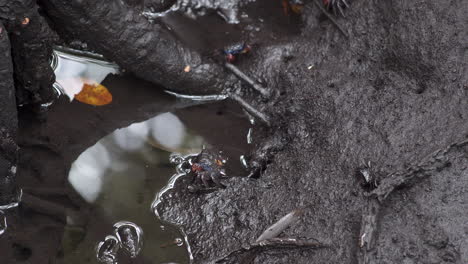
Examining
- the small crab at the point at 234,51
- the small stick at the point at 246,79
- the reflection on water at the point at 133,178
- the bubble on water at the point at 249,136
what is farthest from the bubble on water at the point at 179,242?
the small crab at the point at 234,51

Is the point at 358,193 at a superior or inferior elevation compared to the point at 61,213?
superior

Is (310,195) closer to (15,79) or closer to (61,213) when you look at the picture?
(61,213)

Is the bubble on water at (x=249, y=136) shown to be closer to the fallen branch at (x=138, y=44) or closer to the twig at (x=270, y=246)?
the fallen branch at (x=138, y=44)

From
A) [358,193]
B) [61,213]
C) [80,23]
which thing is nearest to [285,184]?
[358,193]

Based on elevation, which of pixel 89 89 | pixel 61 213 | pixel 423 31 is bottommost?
pixel 61 213

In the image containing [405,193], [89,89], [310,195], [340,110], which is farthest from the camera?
[89,89]

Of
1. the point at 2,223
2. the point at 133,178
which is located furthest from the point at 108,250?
the point at 2,223

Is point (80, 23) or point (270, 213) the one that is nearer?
point (270, 213)

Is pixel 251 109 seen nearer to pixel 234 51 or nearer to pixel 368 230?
pixel 234 51
